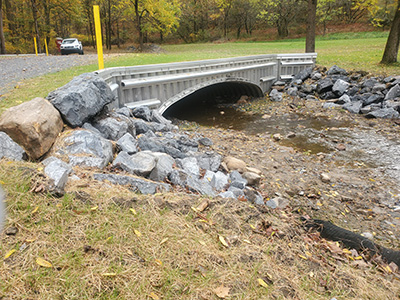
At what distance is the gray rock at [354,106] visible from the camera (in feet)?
43.3

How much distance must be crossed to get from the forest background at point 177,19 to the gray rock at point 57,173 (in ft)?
83.9

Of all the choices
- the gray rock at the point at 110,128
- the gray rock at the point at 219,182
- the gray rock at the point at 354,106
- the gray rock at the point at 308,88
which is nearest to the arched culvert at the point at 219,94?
the gray rock at the point at 308,88

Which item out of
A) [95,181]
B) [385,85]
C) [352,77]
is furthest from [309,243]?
[352,77]

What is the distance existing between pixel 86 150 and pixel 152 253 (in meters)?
2.41

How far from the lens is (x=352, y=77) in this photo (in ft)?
50.5

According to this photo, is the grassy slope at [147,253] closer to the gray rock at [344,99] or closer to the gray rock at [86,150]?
the gray rock at [86,150]

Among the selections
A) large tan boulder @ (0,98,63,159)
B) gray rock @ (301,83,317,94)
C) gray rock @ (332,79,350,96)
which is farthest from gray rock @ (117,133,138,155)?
gray rock @ (301,83,317,94)

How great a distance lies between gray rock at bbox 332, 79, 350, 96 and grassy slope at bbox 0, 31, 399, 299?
42.0 ft

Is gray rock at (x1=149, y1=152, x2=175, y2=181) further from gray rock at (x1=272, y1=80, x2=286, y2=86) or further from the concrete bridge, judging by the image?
gray rock at (x1=272, y1=80, x2=286, y2=86)

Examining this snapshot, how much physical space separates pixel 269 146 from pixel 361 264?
19.5 feet

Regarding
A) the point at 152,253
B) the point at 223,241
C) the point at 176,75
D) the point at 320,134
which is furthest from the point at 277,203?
the point at 176,75

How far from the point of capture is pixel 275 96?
640 inches

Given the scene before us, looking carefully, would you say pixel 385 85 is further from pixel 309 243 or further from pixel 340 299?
pixel 340 299

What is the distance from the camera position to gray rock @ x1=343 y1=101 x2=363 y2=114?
13.2 meters
